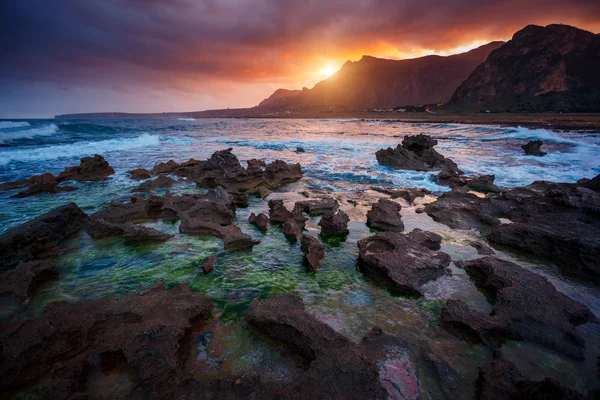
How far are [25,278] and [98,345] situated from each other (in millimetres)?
2845

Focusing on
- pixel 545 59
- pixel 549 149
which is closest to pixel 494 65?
pixel 545 59

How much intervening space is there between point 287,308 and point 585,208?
8.76m

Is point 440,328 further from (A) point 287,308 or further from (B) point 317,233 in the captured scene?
(B) point 317,233

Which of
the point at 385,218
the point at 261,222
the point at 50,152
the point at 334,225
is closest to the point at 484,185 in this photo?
the point at 385,218

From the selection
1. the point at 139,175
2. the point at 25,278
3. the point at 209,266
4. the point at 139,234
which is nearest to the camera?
the point at 25,278

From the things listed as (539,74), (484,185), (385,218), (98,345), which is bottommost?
(484,185)

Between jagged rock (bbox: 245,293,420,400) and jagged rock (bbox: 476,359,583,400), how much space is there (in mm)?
755

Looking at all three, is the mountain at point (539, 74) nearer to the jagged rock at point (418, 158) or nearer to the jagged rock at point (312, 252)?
the jagged rock at point (418, 158)

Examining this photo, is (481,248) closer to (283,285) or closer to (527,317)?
(527,317)

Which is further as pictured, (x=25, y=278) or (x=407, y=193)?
(x=407, y=193)

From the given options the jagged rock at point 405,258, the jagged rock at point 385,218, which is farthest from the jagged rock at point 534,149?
the jagged rock at point 405,258

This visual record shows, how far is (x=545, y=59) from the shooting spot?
97188 mm

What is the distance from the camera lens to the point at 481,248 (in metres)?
6.49

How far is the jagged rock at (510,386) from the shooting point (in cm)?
256
